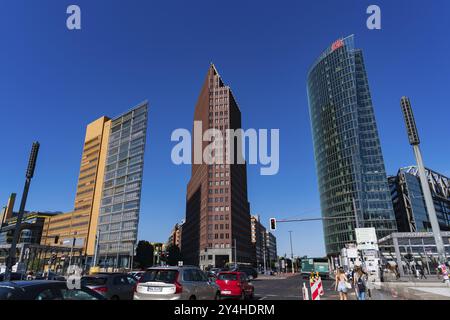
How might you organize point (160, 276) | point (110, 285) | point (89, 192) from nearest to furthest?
1. point (160, 276)
2. point (110, 285)
3. point (89, 192)

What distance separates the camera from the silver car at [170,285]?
9406 millimetres

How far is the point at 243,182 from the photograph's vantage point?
13675 centimetres

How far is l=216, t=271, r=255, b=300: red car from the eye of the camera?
51.2 feet

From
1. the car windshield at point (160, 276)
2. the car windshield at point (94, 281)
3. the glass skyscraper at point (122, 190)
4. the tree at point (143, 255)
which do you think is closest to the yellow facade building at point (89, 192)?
the glass skyscraper at point (122, 190)

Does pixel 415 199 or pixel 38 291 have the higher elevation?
pixel 415 199

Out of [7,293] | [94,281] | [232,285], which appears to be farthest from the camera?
[232,285]

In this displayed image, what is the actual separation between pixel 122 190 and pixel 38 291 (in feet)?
316

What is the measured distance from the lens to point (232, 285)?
15.7 m

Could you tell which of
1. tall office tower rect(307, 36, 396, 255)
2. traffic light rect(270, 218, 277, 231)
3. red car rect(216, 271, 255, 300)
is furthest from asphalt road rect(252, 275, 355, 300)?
tall office tower rect(307, 36, 396, 255)

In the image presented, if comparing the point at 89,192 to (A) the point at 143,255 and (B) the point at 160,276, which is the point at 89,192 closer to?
(A) the point at 143,255

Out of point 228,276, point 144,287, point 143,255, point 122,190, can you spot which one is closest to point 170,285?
point 144,287

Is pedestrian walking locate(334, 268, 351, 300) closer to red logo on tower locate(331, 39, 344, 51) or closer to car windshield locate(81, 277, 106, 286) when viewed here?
car windshield locate(81, 277, 106, 286)
